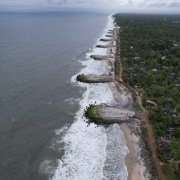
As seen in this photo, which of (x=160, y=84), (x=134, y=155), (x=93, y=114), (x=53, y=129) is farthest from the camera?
(x=160, y=84)

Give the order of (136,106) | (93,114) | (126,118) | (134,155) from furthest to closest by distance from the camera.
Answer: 1. (136,106)
2. (93,114)
3. (126,118)
4. (134,155)

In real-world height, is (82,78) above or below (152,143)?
below

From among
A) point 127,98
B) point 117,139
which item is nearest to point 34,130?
point 117,139

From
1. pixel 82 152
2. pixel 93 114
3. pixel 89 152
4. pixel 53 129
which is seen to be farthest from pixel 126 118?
pixel 53 129

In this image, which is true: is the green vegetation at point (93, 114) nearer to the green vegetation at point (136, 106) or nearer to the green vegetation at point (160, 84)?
the green vegetation at point (136, 106)

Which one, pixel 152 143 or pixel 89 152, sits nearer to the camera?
pixel 89 152

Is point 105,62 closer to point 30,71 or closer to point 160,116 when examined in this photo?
point 30,71

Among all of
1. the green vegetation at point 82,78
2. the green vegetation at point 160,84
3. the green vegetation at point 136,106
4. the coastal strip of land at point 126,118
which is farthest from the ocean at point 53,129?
the green vegetation at point 160,84

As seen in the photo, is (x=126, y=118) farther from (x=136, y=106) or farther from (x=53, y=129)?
(x=53, y=129)

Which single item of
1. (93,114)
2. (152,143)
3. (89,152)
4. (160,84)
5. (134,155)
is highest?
(152,143)

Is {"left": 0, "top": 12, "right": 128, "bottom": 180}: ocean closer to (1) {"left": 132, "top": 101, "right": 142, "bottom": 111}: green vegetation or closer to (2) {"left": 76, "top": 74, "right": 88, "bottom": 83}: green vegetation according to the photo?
(2) {"left": 76, "top": 74, "right": 88, "bottom": 83}: green vegetation
